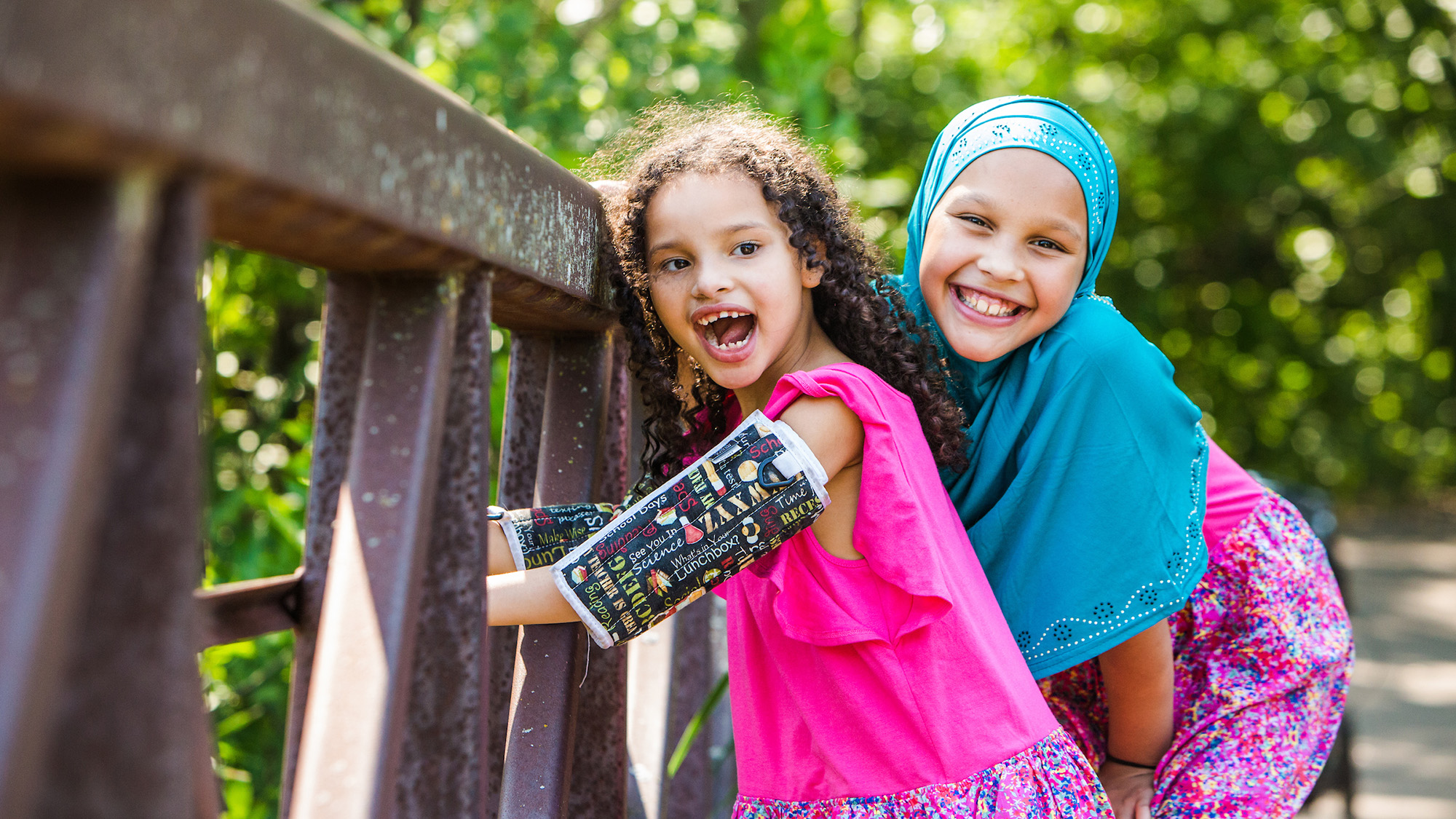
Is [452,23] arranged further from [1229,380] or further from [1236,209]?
[1229,380]

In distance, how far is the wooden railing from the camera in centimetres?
44

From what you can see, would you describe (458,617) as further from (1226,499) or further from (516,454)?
(1226,499)

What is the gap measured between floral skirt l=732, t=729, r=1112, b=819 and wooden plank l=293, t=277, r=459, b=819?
26.9 inches

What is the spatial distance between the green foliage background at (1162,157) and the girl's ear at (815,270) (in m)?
1.09

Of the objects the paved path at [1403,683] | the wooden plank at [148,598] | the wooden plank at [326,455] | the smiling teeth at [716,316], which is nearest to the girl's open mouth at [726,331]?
the smiling teeth at [716,316]

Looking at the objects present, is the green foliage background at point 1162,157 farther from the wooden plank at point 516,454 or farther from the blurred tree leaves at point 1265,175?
the wooden plank at point 516,454

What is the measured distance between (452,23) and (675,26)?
0.55m

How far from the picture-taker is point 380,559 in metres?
0.75

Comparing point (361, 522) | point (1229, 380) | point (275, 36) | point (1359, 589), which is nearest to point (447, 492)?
point (361, 522)

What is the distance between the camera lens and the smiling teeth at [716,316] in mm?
1428

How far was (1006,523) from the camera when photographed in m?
1.58

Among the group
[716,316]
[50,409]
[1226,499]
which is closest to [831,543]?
[716,316]

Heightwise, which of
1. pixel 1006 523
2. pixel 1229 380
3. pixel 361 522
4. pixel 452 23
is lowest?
pixel 361 522

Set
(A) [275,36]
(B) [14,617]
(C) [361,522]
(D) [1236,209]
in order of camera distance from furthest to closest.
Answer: (D) [1236,209]
(C) [361,522]
(A) [275,36]
(B) [14,617]
